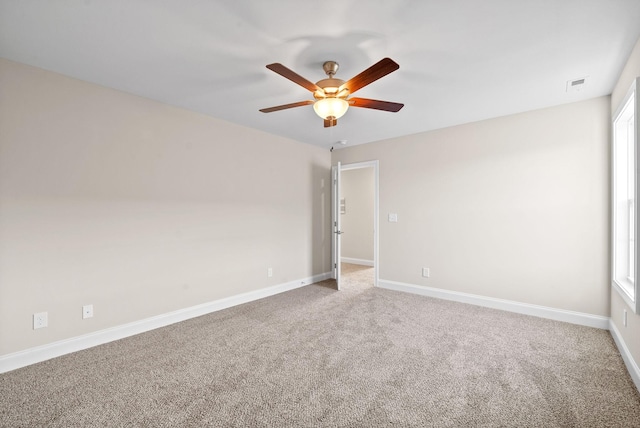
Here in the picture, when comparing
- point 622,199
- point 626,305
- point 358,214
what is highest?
point 622,199

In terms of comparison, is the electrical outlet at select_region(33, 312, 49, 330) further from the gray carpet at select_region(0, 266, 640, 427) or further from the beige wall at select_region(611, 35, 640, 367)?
the beige wall at select_region(611, 35, 640, 367)

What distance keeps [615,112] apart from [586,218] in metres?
1.12

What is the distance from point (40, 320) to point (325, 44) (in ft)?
10.8

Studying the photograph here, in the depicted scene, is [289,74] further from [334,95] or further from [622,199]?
[622,199]

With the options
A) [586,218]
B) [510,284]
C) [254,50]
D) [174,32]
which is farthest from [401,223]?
[174,32]

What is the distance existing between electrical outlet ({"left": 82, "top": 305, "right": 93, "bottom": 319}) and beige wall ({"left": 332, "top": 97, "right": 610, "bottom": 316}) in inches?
A: 152

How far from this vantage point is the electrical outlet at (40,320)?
2.45 meters

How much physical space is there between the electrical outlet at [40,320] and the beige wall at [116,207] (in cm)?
3

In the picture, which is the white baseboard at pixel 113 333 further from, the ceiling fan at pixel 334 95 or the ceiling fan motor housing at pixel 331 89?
the ceiling fan motor housing at pixel 331 89

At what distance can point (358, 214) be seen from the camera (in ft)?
23.7

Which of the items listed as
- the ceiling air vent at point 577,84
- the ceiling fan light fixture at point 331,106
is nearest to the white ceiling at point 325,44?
the ceiling air vent at point 577,84

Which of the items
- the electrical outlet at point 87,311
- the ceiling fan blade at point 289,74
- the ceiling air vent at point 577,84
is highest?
the ceiling air vent at point 577,84

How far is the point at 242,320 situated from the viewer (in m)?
3.39

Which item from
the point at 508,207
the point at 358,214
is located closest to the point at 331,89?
the point at 508,207
